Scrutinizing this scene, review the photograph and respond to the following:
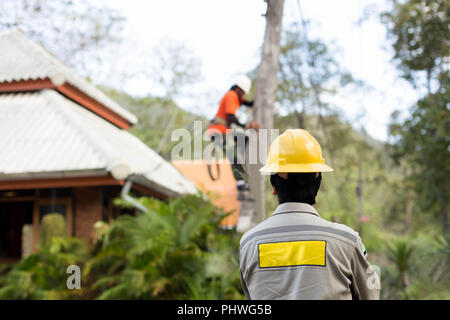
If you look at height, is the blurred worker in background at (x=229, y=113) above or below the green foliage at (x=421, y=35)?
below

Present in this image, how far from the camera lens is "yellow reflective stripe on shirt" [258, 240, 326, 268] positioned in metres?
1.71

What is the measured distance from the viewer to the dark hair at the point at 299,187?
1.90m

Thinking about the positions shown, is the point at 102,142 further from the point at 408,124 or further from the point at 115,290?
the point at 408,124

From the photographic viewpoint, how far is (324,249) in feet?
5.60

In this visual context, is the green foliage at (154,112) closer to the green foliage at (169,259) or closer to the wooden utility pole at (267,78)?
the green foliage at (169,259)

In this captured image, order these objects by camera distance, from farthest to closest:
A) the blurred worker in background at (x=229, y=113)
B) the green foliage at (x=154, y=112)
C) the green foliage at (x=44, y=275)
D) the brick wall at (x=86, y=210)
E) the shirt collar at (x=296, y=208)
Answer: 1. the green foliage at (x=154, y=112)
2. the brick wall at (x=86, y=210)
3. the green foliage at (x=44, y=275)
4. the blurred worker in background at (x=229, y=113)
5. the shirt collar at (x=296, y=208)

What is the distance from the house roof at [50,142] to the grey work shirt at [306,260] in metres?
6.26

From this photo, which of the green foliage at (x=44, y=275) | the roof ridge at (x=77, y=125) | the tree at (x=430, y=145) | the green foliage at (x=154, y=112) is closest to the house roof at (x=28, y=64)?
the roof ridge at (x=77, y=125)

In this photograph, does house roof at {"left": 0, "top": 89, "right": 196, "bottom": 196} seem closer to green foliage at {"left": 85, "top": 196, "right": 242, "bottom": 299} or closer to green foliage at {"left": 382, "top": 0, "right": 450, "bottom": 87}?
green foliage at {"left": 85, "top": 196, "right": 242, "bottom": 299}

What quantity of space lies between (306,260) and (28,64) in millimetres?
9235

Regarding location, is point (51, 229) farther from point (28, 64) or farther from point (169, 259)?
point (28, 64)

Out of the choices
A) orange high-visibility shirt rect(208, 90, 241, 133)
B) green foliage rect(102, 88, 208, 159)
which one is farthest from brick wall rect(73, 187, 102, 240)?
green foliage rect(102, 88, 208, 159)

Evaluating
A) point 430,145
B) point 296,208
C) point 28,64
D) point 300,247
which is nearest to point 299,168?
point 296,208

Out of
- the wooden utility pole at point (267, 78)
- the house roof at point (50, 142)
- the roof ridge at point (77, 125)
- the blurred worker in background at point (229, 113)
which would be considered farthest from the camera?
the roof ridge at point (77, 125)
